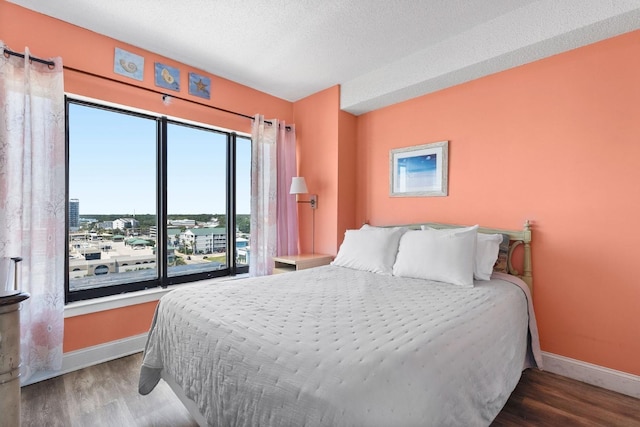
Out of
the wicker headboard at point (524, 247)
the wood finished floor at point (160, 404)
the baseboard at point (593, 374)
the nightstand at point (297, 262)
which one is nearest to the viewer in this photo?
the wood finished floor at point (160, 404)

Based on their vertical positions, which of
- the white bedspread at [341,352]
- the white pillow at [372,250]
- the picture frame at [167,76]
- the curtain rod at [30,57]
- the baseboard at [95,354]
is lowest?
the baseboard at [95,354]

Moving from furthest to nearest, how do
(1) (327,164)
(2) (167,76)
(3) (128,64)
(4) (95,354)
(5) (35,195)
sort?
1. (1) (327,164)
2. (2) (167,76)
3. (3) (128,64)
4. (4) (95,354)
5. (5) (35,195)

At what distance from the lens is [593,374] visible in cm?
213

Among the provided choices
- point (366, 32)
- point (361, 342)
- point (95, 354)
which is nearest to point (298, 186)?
point (366, 32)

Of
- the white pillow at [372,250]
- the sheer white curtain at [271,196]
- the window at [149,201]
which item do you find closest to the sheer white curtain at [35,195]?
the window at [149,201]

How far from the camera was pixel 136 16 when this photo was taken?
7.38ft

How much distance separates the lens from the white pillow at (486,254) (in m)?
2.25

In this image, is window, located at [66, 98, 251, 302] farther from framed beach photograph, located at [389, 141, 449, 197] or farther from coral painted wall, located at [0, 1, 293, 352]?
framed beach photograph, located at [389, 141, 449, 197]

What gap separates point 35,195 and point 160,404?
1.67m

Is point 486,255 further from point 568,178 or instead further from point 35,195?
point 35,195

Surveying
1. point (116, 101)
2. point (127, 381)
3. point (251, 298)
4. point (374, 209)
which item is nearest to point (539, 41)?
point (374, 209)

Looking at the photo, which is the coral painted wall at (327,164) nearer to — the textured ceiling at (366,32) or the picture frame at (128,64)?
the textured ceiling at (366,32)

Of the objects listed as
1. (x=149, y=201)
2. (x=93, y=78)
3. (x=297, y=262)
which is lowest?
(x=297, y=262)

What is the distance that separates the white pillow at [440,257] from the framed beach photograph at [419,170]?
731 millimetres
